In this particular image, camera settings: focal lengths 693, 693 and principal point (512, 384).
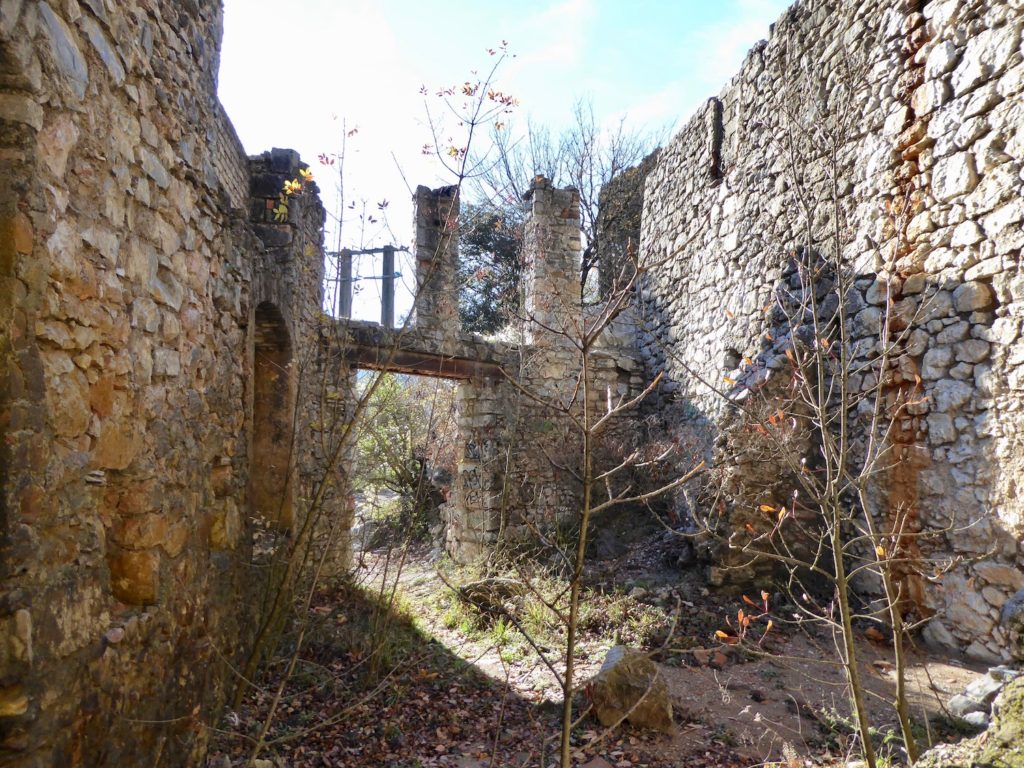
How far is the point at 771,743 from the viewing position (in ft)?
11.8

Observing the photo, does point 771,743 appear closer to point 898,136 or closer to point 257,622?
point 257,622

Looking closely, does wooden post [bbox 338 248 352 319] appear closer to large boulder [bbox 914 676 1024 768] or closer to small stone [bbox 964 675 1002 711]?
large boulder [bbox 914 676 1024 768]

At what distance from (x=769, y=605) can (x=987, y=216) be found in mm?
3153

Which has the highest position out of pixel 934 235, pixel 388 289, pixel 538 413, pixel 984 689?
pixel 388 289

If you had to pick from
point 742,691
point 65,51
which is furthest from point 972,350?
point 65,51

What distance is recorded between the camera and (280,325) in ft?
17.0

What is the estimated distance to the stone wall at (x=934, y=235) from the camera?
407 centimetres

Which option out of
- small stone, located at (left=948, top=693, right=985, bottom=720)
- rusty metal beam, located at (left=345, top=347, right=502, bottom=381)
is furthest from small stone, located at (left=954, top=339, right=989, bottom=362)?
rusty metal beam, located at (left=345, top=347, right=502, bottom=381)

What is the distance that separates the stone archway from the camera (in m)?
5.02

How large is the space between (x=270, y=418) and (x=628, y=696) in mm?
3071

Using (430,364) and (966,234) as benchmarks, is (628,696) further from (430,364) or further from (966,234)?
(430,364)

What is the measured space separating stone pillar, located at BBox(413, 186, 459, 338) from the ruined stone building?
0.14 feet

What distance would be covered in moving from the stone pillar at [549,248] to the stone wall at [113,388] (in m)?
5.44

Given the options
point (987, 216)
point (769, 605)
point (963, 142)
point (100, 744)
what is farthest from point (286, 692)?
point (963, 142)
